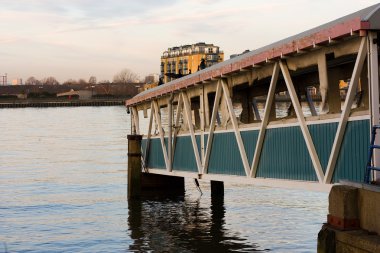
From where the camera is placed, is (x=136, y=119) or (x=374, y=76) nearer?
(x=374, y=76)

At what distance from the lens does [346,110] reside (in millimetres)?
15562

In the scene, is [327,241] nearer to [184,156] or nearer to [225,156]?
[225,156]

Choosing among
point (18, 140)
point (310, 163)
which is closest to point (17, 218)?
point (310, 163)

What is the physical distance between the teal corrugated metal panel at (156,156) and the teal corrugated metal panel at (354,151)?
16.1 meters

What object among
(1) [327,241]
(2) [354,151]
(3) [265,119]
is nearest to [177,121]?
(3) [265,119]

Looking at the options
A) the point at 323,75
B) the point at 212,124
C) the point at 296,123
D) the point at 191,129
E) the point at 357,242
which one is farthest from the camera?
the point at 191,129

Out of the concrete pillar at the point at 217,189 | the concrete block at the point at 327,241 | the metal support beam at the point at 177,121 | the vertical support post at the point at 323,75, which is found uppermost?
the vertical support post at the point at 323,75

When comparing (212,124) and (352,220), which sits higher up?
(212,124)

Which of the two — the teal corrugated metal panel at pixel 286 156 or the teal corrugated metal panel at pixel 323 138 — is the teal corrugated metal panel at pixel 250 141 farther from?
the teal corrugated metal panel at pixel 323 138

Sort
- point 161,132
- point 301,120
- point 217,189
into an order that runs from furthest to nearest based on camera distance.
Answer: point 217,189, point 161,132, point 301,120

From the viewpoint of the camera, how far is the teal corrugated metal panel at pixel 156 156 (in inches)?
1258

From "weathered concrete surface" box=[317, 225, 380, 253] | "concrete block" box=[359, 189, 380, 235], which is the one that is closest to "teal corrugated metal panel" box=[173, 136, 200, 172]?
"weathered concrete surface" box=[317, 225, 380, 253]

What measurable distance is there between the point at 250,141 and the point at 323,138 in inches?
182

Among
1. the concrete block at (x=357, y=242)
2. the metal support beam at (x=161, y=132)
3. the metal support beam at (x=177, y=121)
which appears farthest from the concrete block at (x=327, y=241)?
the metal support beam at (x=161, y=132)
